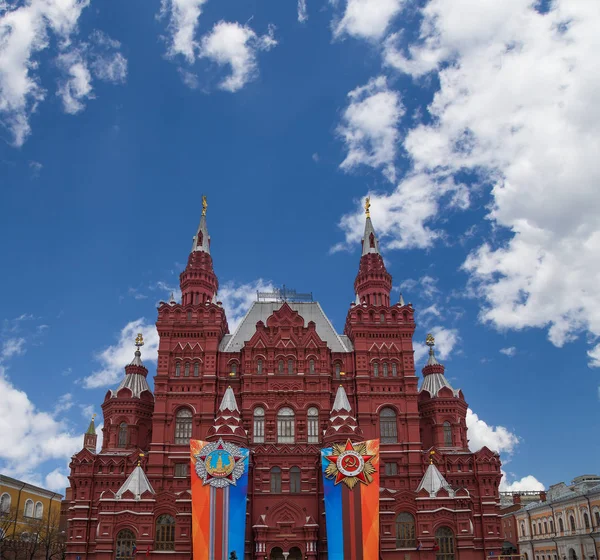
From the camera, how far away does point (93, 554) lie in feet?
187

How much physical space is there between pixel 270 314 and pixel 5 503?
38.1 m

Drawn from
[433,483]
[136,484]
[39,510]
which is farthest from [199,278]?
[39,510]

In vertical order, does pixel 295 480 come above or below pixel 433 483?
above

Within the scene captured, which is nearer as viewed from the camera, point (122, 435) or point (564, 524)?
point (122, 435)

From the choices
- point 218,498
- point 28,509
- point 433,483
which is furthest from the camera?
point 28,509

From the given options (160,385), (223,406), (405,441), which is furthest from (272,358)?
(405,441)

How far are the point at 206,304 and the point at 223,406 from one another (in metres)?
13.0

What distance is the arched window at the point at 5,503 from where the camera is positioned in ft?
228

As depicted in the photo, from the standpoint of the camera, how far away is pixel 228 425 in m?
57.9

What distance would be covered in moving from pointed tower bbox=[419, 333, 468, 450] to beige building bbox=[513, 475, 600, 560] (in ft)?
69.4

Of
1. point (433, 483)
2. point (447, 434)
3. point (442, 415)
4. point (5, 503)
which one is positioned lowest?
point (433, 483)

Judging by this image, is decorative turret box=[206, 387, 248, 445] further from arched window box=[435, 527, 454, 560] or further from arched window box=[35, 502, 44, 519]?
arched window box=[35, 502, 44, 519]

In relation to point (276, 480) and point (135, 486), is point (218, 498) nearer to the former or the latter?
point (276, 480)

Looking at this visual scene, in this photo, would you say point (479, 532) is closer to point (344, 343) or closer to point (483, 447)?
point (483, 447)
